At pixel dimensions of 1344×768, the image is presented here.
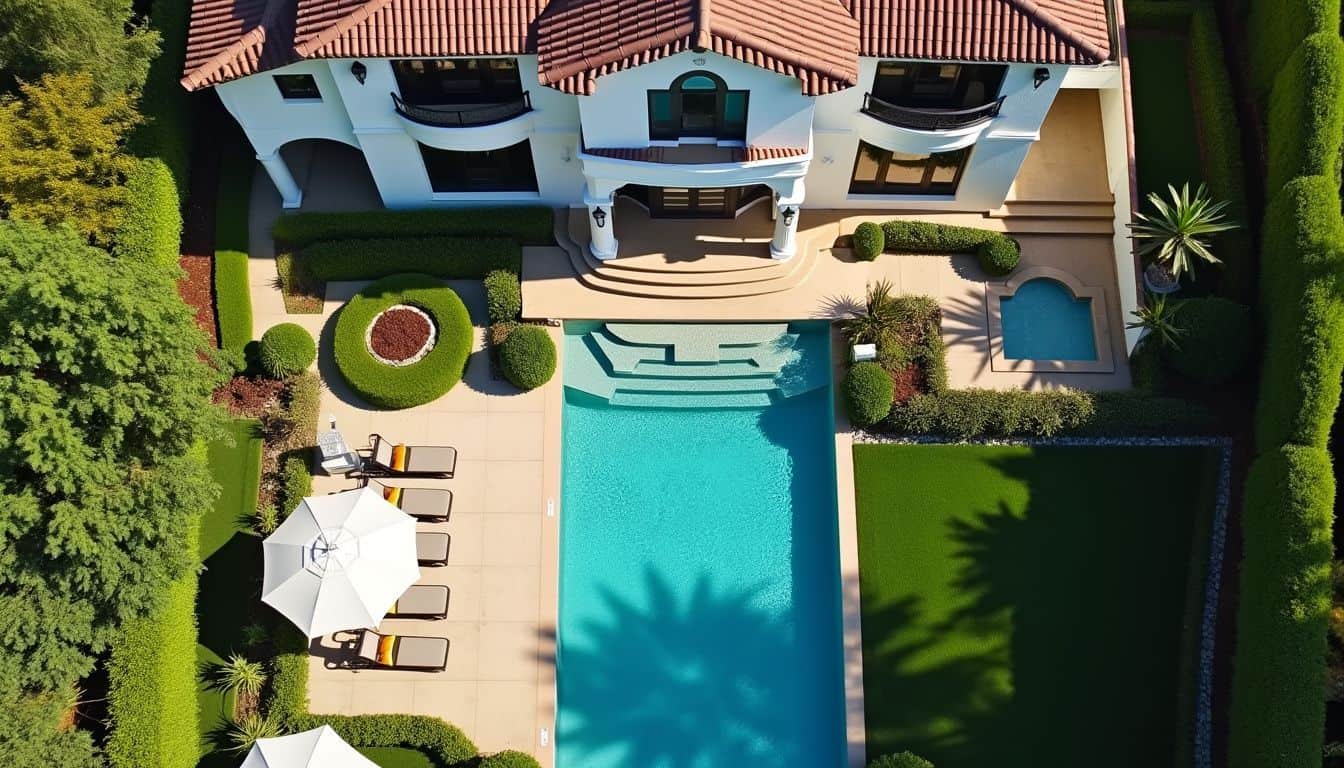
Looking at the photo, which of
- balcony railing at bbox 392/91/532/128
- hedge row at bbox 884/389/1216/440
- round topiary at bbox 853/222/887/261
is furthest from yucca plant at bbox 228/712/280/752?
round topiary at bbox 853/222/887/261

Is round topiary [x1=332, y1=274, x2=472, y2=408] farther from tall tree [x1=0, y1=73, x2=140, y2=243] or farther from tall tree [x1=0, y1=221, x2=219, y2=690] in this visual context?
tall tree [x1=0, y1=73, x2=140, y2=243]

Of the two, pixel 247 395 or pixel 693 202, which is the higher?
pixel 693 202

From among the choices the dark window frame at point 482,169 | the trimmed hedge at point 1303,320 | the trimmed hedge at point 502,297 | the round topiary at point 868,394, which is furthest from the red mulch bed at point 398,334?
the trimmed hedge at point 1303,320

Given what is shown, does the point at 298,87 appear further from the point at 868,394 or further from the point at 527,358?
the point at 868,394

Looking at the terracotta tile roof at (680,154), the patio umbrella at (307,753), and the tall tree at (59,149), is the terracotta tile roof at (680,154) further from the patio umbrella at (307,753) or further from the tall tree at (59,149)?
the patio umbrella at (307,753)

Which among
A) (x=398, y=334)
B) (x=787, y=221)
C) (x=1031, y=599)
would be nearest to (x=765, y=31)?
(x=787, y=221)

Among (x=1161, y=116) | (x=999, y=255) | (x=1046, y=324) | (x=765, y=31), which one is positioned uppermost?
(x=1161, y=116)
